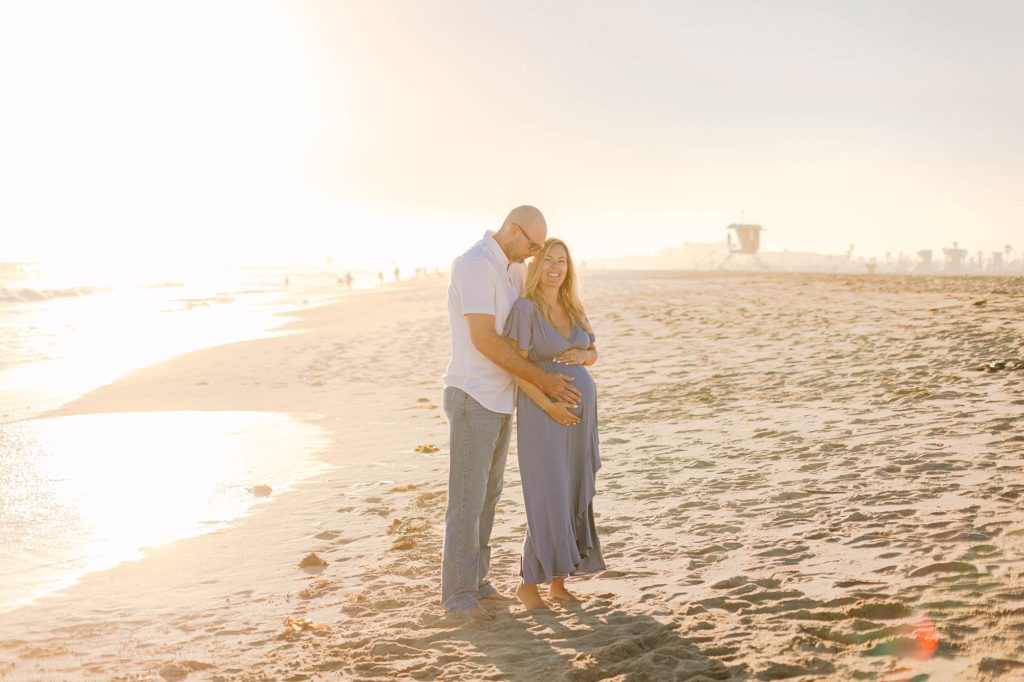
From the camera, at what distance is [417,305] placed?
31.2 metres

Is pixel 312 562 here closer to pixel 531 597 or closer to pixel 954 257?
pixel 531 597

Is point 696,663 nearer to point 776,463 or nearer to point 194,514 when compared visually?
point 776,463

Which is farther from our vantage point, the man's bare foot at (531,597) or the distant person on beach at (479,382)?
the man's bare foot at (531,597)

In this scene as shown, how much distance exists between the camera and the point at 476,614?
4441 millimetres

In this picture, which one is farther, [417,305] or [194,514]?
[417,305]

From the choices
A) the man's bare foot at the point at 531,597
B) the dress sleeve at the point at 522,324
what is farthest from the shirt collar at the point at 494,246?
the man's bare foot at the point at 531,597

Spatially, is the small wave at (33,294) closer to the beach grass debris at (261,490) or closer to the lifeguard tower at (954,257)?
the beach grass debris at (261,490)

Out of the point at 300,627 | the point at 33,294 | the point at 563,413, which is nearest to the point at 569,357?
the point at 563,413

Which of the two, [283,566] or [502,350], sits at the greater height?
[502,350]

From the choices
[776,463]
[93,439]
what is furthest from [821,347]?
[93,439]

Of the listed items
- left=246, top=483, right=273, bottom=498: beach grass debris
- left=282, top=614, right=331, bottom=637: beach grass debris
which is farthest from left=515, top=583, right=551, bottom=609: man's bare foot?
left=246, top=483, right=273, bottom=498: beach grass debris

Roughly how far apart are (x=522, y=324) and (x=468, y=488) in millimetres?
941

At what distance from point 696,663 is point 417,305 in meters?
28.0

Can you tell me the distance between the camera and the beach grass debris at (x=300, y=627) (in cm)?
436
